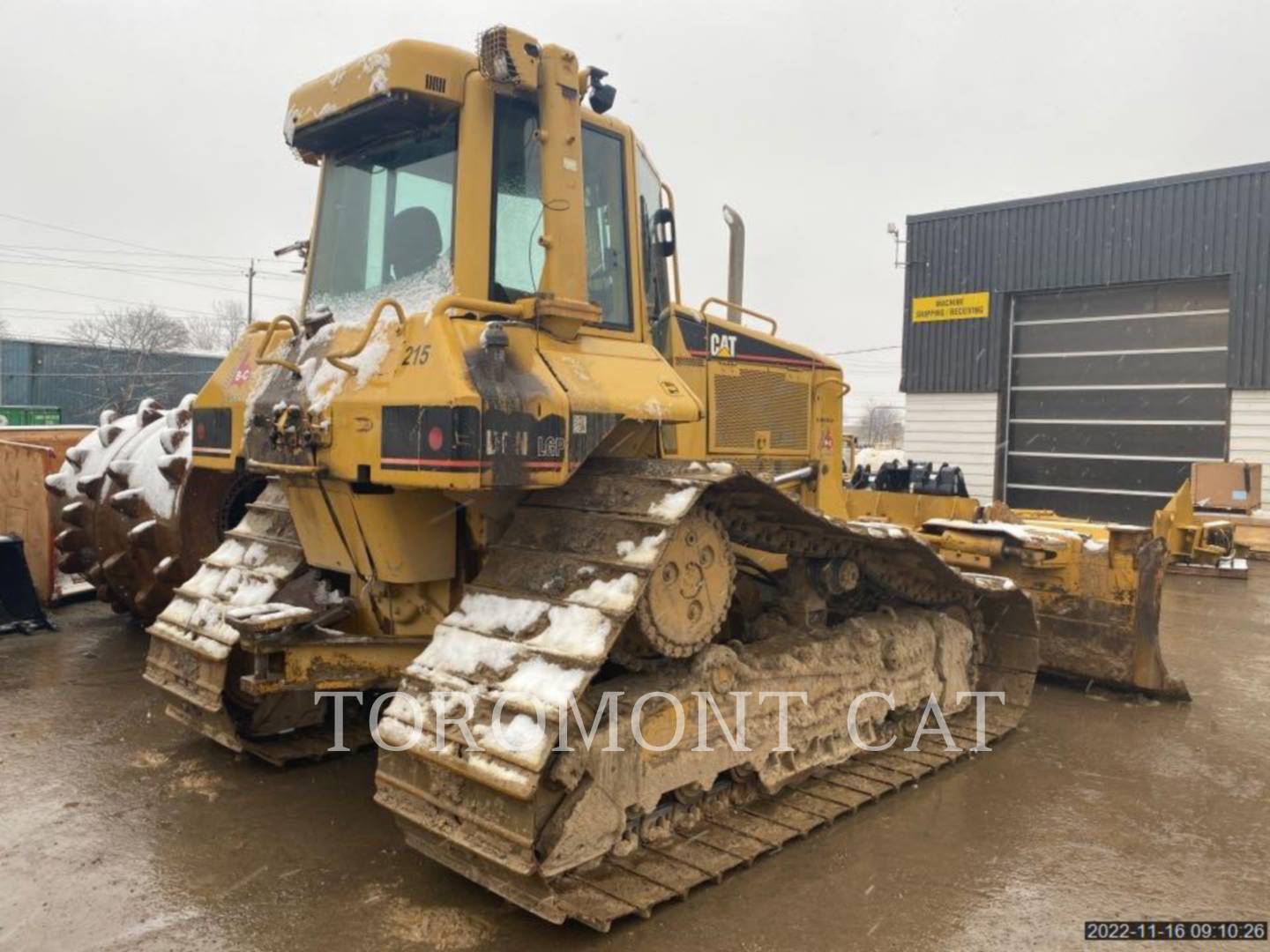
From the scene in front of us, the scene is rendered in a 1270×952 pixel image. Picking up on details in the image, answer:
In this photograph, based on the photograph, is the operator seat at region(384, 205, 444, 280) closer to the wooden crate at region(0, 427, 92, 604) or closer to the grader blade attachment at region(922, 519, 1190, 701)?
the grader blade attachment at region(922, 519, 1190, 701)

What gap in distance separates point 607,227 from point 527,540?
1.49 metres

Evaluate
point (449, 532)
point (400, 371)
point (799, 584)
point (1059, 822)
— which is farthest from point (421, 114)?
point (1059, 822)

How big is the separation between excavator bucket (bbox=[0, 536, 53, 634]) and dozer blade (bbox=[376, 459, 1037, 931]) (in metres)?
5.78

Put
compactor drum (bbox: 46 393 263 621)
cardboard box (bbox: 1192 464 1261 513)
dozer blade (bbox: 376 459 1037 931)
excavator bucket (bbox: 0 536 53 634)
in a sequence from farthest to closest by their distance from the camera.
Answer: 1. cardboard box (bbox: 1192 464 1261 513)
2. excavator bucket (bbox: 0 536 53 634)
3. compactor drum (bbox: 46 393 263 621)
4. dozer blade (bbox: 376 459 1037 931)

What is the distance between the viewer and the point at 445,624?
3.66m

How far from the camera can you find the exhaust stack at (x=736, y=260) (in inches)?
232

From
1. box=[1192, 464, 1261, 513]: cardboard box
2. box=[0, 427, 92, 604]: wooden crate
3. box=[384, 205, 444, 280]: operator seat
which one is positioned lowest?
box=[0, 427, 92, 604]: wooden crate

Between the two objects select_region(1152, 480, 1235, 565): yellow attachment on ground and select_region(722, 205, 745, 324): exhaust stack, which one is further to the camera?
select_region(1152, 480, 1235, 565): yellow attachment on ground

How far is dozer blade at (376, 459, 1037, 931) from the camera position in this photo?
3.22 m

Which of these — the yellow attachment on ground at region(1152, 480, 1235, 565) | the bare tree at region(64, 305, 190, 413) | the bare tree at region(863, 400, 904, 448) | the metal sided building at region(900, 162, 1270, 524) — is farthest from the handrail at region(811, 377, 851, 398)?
the bare tree at region(863, 400, 904, 448)

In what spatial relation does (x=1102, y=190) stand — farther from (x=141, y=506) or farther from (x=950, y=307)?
(x=141, y=506)

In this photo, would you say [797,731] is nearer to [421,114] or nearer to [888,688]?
[888,688]

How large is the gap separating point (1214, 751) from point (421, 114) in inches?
203

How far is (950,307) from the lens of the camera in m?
19.5
